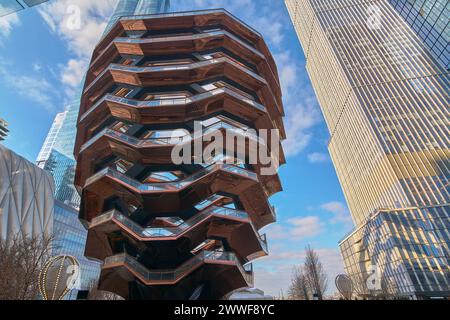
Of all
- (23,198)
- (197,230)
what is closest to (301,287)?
(197,230)

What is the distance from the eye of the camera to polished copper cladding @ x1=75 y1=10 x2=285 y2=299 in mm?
21359

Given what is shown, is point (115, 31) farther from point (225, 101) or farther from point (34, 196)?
point (34, 196)

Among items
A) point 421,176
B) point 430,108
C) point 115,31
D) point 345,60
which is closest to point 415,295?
point 421,176

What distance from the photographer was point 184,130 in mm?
28172

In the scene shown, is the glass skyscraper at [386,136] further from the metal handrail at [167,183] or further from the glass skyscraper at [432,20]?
the metal handrail at [167,183]

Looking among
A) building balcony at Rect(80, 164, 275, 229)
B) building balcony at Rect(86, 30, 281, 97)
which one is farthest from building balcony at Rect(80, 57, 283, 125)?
building balcony at Rect(80, 164, 275, 229)

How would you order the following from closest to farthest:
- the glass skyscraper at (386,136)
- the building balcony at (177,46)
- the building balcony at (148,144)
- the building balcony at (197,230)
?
the building balcony at (197,230) → the building balcony at (148,144) → the building balcony at (177,46) → the glass skyscraper at (386,136)

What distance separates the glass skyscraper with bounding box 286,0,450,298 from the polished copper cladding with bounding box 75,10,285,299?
3687 cm

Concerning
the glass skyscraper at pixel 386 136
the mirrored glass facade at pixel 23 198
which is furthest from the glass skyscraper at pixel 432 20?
the mirrored glass facade at pixel 23 198

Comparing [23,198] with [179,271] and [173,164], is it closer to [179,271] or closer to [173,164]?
[173,164]

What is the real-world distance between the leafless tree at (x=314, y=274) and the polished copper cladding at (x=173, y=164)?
22.2m

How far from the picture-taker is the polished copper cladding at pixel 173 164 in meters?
21.4

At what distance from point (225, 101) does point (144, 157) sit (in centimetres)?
1035

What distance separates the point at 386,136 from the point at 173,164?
223 ft
